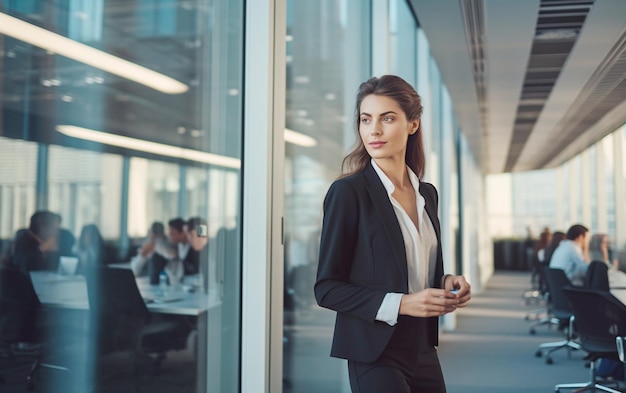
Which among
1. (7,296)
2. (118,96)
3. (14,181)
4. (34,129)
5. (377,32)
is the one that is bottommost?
(7,296)

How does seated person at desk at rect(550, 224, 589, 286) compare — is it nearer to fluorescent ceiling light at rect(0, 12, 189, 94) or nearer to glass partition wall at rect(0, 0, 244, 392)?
glass partition wall at rect(0, 0, 244, 392)

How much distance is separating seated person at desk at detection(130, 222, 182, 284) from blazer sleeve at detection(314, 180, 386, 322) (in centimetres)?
177

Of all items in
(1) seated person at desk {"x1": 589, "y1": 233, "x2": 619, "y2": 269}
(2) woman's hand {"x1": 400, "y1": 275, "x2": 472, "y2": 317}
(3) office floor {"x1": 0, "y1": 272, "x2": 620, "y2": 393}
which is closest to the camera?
(2) woman's hand {"x1": 400, "y1": 275, "x2": 472, "y2": 317}

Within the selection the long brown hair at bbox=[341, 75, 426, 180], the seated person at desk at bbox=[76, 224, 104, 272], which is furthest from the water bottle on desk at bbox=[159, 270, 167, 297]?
the long brown hair at bbox=[341, 75, 426, 180]

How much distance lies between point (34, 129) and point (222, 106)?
3.85 feet

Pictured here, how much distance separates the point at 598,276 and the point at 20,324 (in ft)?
19.6

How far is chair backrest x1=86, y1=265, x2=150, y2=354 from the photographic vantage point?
2.45 metres

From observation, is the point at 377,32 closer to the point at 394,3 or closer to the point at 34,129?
the point at 394,3

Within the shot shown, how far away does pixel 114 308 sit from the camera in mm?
2574

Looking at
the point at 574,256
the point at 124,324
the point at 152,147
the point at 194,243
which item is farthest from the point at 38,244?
the point at 574,256

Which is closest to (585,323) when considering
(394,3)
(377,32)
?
(377,32)

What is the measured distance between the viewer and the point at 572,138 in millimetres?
14320

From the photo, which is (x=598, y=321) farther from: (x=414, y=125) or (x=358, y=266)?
(x=358, y=266)

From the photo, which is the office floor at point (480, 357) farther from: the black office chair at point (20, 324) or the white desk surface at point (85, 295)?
the black office chair at point (20, 324)
